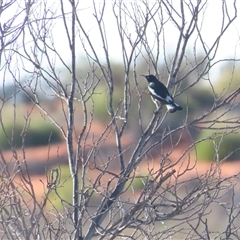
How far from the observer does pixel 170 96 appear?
12.9 feet

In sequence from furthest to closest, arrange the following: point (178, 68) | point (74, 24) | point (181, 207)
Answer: point (178, 68) < point (74, 24) < point (181, 207)

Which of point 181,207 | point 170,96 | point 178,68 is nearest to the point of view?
point 181,207

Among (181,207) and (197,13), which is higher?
(197,13)

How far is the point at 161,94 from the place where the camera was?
13.9ft

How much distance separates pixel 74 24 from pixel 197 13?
70 centimetres

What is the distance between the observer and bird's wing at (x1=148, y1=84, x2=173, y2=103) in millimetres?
3973

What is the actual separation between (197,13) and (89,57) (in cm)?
67

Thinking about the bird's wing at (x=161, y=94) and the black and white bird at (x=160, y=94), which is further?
the black and white bird at (x=160, y=94)

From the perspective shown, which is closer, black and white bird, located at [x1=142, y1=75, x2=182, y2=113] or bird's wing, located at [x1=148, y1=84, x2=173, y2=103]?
bird's wing, located at [x1=148, y1=84, x2=173, y2=103]

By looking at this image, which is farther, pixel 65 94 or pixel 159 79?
pixel 159 79

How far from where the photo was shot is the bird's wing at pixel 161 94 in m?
3.97

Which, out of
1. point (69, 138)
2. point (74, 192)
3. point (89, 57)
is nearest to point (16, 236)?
point (74, 192)

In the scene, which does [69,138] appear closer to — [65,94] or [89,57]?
[65,94]

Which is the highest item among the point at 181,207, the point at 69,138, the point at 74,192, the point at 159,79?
the point at 159,79
